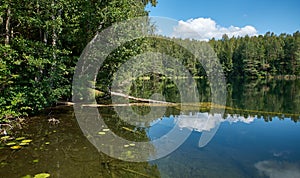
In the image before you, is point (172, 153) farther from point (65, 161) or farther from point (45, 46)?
point (45, 46)

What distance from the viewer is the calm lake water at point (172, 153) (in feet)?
21.9

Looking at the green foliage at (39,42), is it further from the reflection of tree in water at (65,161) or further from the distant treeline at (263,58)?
the distant treeline at (263,58)

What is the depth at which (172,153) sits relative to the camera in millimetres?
8336

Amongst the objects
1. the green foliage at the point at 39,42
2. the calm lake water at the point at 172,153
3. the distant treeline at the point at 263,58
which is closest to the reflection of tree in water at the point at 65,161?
the calm lake water at the point at 172,153

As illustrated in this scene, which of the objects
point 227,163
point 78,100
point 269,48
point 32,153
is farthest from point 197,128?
point 269,48

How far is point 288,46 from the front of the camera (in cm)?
7394

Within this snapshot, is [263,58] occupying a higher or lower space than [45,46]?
higher

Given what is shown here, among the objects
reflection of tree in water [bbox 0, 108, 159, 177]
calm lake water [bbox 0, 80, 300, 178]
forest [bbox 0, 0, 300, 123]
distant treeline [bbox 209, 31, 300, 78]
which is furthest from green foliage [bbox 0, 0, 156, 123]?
distant treeline [bbox 209, 31, 300, 78]

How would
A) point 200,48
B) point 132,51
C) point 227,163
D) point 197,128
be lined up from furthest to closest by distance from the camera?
point 200,48 → point 132,51 → point 197,128 → point 227,163

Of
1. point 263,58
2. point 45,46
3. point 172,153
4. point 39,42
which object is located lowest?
point 172,153

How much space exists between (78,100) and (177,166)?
493 inches

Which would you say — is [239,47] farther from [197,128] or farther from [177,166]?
[177,166]

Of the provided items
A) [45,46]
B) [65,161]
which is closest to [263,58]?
[45,46]

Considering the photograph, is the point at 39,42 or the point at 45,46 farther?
the point at 45,46
